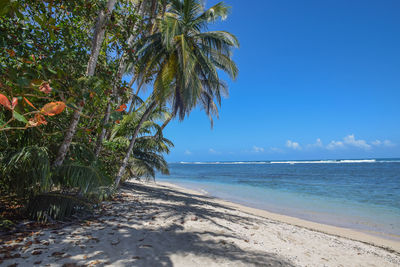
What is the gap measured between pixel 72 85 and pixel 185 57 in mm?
3905

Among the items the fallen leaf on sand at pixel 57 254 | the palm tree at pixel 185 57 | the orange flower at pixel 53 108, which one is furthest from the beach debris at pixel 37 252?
the palm tree at pixel 185 57

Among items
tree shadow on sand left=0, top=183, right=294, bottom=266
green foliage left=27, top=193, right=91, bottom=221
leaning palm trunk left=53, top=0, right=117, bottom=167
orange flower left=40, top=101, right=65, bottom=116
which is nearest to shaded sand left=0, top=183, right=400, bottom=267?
tree shadow on sand left=0, top=183, right=294, bottom=266

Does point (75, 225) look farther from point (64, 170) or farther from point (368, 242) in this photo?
point (368, 242)

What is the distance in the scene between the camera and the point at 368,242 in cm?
583

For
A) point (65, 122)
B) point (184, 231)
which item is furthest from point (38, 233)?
point (184, 231)

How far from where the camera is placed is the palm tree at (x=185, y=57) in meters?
6.56

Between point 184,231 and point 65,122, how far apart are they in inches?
124

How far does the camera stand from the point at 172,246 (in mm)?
3215

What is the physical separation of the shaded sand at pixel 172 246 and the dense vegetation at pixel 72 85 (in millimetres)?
703

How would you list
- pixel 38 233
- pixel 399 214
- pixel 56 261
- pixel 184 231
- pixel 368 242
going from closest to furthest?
pixel 56 261, pixel 38 233, pixel 184 231, pixel 368 242, pixel 399 214

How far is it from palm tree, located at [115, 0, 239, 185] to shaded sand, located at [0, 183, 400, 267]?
280 cm

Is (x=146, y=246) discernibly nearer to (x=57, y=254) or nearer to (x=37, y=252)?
(x=57, y=254)

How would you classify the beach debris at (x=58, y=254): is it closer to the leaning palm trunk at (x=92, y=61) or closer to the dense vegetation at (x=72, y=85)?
the dense vegetation at (x=72, y=85)

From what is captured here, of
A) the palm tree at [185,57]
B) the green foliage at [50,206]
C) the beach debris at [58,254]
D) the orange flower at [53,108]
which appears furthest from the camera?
the palm tree at [185,57]
